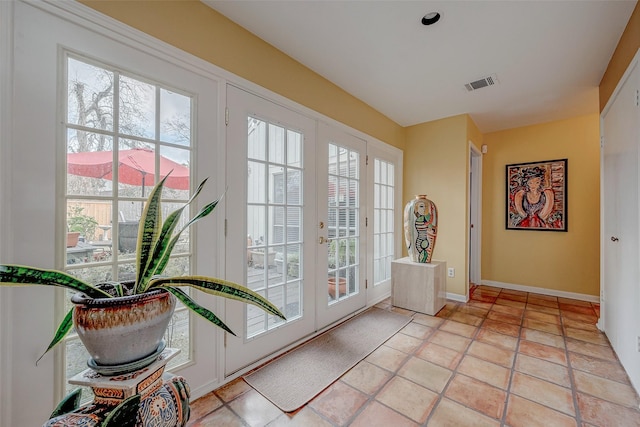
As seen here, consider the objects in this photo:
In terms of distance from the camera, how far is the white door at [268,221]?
1.69 metres

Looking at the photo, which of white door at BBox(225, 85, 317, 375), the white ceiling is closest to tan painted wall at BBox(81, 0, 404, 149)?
the white ceiling

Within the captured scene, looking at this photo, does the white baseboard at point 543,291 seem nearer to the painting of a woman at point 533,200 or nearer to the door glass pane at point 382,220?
the painting of a woman at point 533,200

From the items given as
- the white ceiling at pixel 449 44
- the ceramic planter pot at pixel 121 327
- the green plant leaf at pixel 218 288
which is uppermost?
the white ceiling at pixel 449 44

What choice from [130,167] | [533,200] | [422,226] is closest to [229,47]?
[130,167]

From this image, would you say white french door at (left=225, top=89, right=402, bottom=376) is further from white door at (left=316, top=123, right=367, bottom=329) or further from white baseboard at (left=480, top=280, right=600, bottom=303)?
white baseboard at (left=480, top=280, right=600, bottom=303)

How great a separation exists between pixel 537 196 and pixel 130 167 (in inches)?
178

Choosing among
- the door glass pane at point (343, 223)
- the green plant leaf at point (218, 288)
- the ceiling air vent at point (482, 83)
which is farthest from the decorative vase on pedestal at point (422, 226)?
the green plant leaf at point (218, 288)

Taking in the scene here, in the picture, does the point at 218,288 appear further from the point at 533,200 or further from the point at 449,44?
the point at 533,200

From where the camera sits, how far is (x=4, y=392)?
3.17 feet

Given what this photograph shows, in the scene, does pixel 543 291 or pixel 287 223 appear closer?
pixel 287 223

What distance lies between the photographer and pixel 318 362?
6.08ft

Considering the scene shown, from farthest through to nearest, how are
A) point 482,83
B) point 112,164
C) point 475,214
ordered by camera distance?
point 475,214 < point 482,83 < point 112,164

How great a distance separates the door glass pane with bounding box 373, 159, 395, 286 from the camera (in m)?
3.14

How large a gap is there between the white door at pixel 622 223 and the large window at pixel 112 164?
271cm
